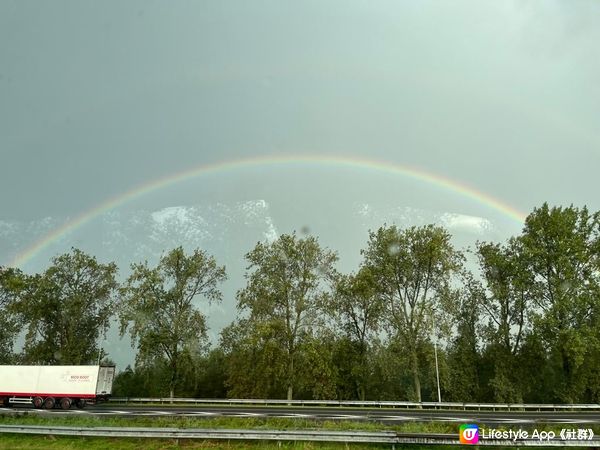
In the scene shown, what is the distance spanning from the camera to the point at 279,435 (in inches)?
629

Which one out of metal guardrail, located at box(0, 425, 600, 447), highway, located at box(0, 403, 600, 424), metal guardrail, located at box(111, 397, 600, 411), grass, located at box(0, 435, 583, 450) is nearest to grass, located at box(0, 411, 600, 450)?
grass, located at box(0, 435, 583, 450)

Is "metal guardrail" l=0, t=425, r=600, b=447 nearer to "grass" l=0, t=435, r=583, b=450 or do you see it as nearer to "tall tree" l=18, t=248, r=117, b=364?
"grass" l=0, t=435, r=583, b=450

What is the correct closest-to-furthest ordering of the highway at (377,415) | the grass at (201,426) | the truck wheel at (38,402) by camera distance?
the grass at (201,426) < the highway at (377,415) < the truck wheel at (38,402)

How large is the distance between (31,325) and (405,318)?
47155 mm

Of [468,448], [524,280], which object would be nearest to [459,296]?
[524,280]

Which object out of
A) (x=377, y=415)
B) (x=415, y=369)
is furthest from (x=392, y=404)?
(x=377, y=415)

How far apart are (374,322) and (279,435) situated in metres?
40.2

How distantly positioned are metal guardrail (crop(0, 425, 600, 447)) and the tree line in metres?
31.7

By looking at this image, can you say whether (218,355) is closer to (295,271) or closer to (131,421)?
(295,271)

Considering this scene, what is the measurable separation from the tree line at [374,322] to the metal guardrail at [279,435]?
1248 inches

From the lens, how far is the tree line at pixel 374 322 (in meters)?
48.0

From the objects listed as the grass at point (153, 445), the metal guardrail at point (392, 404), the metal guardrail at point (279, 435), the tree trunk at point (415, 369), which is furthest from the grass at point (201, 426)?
the tree trunk at point (415, 369)

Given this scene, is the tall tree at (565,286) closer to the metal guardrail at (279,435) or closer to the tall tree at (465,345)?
the tall tree at (465,345)

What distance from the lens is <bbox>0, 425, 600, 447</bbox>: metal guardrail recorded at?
1439 centimetres
